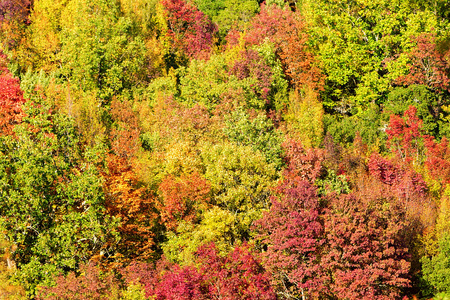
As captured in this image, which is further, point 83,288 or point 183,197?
point 183,197

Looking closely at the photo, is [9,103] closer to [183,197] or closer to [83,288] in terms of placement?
[183,197]

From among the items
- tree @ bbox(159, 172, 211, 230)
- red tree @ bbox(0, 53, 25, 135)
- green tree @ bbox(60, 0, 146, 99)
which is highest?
green tree @ bbox(60, 0, 146, 99)

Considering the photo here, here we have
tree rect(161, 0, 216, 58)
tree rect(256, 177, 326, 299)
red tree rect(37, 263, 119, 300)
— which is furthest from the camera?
tree rect(161, 0, 216, 58)

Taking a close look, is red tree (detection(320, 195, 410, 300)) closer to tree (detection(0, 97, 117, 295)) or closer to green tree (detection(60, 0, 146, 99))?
tree (detection(0, 97, 117, 295))

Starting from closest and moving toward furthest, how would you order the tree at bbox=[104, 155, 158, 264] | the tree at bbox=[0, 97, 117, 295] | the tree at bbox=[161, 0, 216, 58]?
the tree at bbox=[0, 97, 117, 295] < the tree at bbox=[104, 155, 158, 264] < the tree at bbox=[161, 0, 216, 58]

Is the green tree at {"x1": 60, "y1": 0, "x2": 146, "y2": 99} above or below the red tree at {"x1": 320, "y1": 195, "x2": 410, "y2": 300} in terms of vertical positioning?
above

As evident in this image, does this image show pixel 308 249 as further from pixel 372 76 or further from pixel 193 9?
pixel 193 9

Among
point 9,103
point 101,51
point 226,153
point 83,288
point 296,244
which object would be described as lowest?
point 83,288

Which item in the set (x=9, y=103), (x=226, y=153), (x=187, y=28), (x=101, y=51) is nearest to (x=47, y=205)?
(x=226, y=153)

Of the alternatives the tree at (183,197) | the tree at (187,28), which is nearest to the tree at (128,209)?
the tree at (183,197)

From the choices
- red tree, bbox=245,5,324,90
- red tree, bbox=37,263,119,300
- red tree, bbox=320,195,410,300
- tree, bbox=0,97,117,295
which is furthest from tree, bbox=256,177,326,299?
red tree, bbox=245,5,324,90

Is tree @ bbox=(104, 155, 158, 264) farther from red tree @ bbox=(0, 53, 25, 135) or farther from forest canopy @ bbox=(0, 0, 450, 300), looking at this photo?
red tree @ bbox=(0, 53, 25, 135)

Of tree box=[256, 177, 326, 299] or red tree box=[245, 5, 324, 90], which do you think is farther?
red tree box=[245, 5, 324, 90]

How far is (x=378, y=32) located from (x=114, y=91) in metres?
30.6
